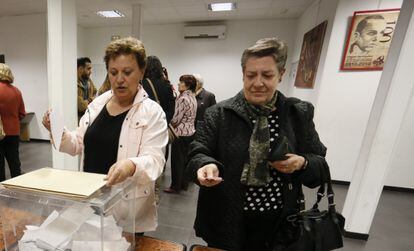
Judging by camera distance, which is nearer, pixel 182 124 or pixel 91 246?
pixel 91 246

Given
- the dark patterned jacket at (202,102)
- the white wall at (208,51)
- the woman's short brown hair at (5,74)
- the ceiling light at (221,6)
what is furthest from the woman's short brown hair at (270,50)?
the white wall at (208,51)

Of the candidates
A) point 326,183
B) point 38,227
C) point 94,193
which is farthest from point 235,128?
point 38,227

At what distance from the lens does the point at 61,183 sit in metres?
0.58

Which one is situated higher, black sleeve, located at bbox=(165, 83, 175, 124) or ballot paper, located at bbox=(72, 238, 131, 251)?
black sleeve, located at bbox=(165, 83, 175, 124)

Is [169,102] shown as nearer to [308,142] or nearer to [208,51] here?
[308,142]

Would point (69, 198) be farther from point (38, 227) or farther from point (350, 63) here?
point (350, 63)

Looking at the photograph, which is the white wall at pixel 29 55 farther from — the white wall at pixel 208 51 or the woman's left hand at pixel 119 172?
the woman's left hand at pixel 119 172

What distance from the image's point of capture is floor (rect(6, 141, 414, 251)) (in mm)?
2006

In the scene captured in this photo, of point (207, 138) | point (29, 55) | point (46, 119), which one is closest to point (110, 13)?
point (29, 55)

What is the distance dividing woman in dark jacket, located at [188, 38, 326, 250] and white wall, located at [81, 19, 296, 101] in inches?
172

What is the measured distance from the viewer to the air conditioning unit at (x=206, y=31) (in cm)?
483

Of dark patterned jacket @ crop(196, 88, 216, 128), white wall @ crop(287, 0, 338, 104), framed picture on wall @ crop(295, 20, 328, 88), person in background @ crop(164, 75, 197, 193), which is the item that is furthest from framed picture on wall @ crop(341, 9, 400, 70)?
person in background @ crop(164, 75, 197, 193)

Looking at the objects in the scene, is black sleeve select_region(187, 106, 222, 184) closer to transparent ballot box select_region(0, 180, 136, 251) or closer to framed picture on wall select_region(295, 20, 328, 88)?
transparent ballot box select_region(0, 180, 136, 251)

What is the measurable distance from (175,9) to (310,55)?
259cm
